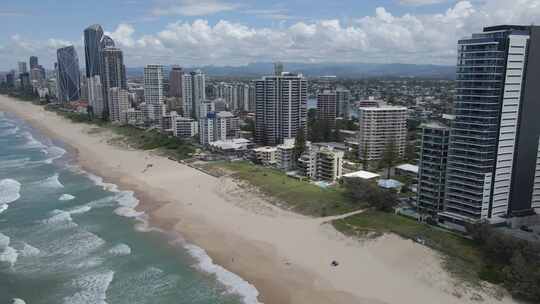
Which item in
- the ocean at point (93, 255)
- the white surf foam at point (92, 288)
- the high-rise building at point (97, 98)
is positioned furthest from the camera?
the high-rise building at point (97, 98)

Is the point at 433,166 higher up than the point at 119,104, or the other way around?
the point at 433,166

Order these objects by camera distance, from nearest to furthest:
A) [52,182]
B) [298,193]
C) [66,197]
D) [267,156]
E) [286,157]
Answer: [298,193], [66,197], [52,182], [286,157], [267,156]

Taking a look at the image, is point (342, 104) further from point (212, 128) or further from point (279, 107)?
point (212, 128)

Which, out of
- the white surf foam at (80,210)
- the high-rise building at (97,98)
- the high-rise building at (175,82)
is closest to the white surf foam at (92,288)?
the white surf foam at (80,210)

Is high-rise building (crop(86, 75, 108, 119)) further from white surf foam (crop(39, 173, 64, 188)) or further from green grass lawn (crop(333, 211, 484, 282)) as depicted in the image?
green grass lawn (crop(333, 211, 484, 282))

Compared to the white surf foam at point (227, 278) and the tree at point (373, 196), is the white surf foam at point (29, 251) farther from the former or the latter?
the tree at point (373, 196)

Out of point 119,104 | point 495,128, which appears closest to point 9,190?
point 495,128
